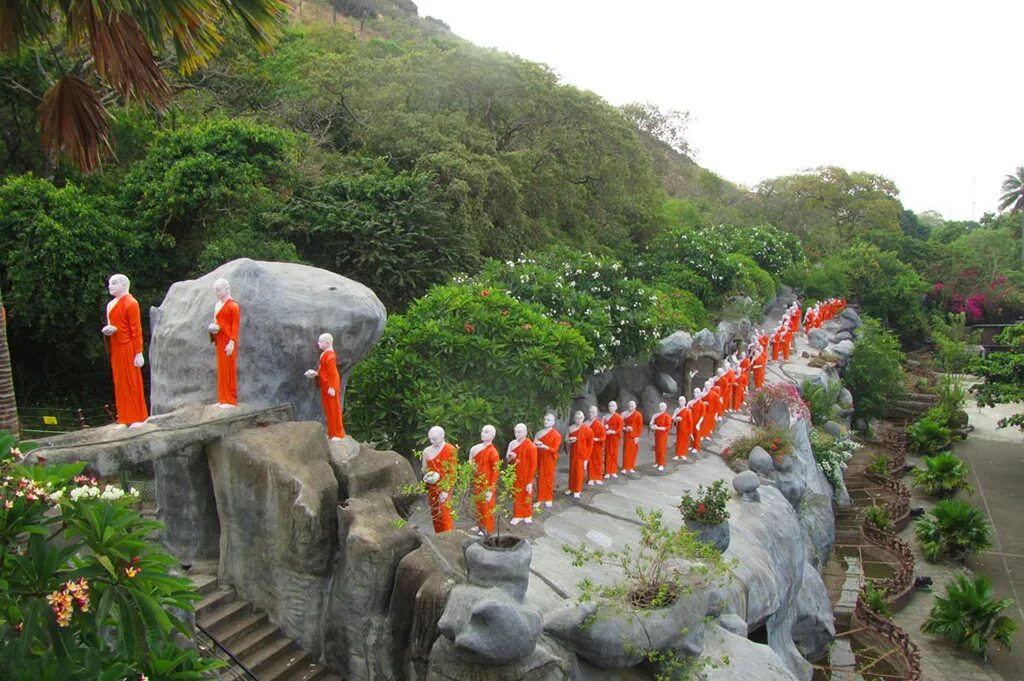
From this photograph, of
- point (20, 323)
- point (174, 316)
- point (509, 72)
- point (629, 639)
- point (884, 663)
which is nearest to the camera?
point (629, 639)

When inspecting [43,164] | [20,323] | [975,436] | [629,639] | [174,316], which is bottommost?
[975,436]

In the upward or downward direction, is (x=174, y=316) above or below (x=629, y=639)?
above

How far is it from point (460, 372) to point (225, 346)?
168 inches

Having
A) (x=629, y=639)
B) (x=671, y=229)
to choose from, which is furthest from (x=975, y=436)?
(x=629, y=639)

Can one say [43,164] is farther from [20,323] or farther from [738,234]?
[738,234]

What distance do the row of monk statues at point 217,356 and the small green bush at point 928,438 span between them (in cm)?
2619

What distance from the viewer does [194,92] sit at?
2281 centimetres

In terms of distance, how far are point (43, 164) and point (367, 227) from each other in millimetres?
8959

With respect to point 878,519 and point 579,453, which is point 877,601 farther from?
point 579,453

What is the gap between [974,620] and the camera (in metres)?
15.9

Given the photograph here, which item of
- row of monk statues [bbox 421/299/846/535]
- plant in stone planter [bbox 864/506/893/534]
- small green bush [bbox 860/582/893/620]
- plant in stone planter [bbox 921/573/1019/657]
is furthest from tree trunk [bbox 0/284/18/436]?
plant in stone planter [bbox 864/506/893/534]

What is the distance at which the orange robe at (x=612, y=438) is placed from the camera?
13.9 metres

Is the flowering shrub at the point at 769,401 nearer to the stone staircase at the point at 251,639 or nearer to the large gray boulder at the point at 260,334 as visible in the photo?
the large gray boulder at the point at 260,334

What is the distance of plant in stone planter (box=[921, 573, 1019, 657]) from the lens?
15.7m
